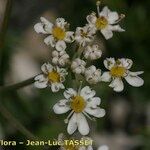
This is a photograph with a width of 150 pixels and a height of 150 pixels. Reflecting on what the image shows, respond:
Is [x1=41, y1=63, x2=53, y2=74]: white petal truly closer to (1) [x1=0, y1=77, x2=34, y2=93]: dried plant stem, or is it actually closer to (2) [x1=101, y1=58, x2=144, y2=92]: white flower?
(1) [x1=0, y1=77, x2=34, y2=93]: dried plant stem

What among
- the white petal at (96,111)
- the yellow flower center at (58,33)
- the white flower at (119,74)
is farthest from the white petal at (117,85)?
the yellow flower center at (58,33)

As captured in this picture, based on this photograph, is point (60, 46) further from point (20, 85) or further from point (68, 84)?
point (68, 84)

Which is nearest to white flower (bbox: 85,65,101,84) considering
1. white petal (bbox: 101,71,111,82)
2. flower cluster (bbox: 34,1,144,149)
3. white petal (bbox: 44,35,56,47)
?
flower cluster (bbox: 34,1,144,149)

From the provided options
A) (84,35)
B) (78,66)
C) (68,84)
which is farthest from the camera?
(68,84)

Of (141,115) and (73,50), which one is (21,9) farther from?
(73,50)

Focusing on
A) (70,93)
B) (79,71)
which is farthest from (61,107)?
(79,71)

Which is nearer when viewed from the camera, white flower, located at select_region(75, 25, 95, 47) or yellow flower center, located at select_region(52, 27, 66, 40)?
white flower, located at select_region(75, 25, 95, 47)
